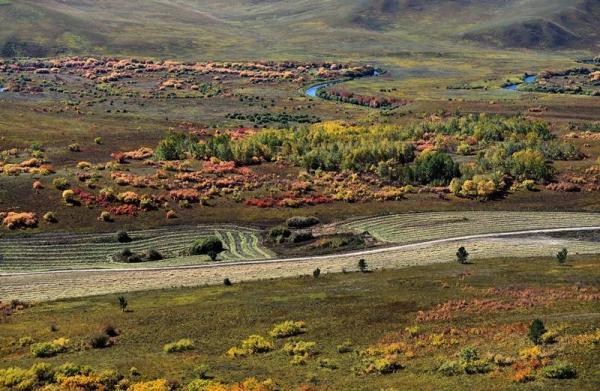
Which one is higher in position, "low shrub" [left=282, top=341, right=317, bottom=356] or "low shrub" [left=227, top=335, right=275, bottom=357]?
"low shrub" [left=282, top=341, right=317, bottom=356]

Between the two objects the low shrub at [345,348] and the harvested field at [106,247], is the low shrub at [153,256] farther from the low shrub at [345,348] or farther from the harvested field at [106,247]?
the low shrub at [345,348]

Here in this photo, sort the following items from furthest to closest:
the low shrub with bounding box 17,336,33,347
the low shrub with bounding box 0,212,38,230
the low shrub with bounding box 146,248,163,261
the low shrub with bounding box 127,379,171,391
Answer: the low shrub with bounding box 0,212,38,230 < the low shrub with bounding box 146,248,163,261 < the low shrub with bounding box 17,336,33,347 < the low shrub with bounding box 127,379,171,391

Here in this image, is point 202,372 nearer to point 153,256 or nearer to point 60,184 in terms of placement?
point 153,256

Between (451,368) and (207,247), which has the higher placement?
(451,368)

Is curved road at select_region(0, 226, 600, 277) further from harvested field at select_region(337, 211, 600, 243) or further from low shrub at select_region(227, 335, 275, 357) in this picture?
low shrub at select_region(227, 335, 275, 357)

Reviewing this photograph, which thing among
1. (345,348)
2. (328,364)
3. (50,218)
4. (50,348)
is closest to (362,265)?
(345,348)

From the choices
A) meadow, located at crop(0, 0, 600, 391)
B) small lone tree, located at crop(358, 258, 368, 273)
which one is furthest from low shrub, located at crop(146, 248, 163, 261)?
small lone tree, located at crop(358, 258, 368, 273)

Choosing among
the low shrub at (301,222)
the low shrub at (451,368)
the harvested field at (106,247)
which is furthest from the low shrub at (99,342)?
the low shrub at (301,222)

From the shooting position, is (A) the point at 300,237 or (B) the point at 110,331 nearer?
(B) the point at 110,331
